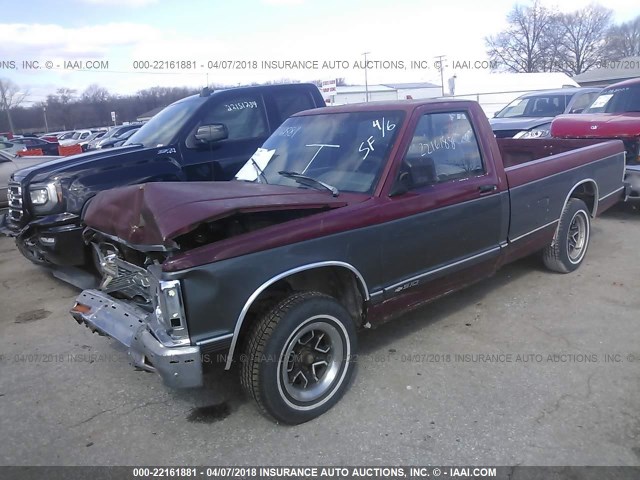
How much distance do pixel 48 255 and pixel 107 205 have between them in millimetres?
2457

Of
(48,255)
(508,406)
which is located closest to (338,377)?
(508,406)

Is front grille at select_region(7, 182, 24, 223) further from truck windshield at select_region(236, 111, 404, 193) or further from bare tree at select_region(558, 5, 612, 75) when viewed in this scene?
bare tree at select_region(558, 5, 612, 75)

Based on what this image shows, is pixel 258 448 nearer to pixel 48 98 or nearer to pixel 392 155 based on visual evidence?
pixel 392 155

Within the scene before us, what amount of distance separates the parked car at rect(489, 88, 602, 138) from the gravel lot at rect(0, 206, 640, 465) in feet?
19.6

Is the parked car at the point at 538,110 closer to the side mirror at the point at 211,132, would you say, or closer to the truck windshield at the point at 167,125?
the side mirror at the point at 211,132

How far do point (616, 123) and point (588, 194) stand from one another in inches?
97.1

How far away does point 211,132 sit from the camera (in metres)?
6.20

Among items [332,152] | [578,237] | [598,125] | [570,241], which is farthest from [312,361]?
[598,125]

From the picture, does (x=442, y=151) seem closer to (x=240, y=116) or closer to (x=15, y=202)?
(x=240, y=116)

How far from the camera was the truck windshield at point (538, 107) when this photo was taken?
11367 mm

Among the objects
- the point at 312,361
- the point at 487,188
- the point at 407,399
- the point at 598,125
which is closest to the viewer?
the point at 312,361

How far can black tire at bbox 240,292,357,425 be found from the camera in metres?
3.00

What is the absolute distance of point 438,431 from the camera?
309 centimetres

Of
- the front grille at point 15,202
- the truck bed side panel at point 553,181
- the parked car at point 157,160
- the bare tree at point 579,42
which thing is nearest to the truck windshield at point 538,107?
the truck bed side panel at point 553,181
